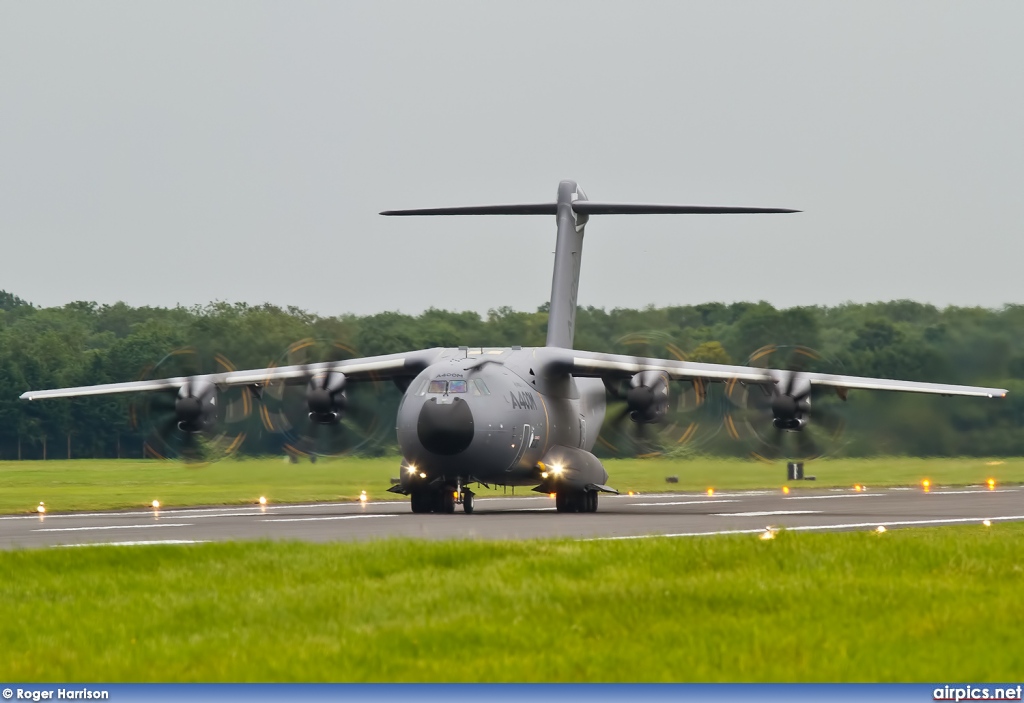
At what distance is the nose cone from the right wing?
4359 millimetres

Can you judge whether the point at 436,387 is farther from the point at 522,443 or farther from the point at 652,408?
the point at 652,408

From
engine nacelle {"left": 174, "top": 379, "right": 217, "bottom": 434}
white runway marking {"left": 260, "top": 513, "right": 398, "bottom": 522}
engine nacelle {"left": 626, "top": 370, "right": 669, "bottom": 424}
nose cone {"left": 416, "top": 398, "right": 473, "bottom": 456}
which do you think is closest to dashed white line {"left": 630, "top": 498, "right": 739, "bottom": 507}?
engine nacelle {"left": 626, "top": 370, "right": 669, "bottom": 424}

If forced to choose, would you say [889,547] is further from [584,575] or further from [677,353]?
[677,353]

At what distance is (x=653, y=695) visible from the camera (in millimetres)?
9812

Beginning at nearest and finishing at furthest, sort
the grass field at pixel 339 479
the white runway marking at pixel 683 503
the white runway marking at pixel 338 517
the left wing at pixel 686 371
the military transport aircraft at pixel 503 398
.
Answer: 1. the white runway marking at pixel 338 517
2. the military transport aircraft at pixel 503 398
3. the left wing at pixel 686 371
4. the white runway marking at pixel 683 503
5. the grass field at pixel 339 479

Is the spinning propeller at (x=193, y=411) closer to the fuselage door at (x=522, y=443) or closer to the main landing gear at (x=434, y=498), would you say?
the main landing gear at (x=434, y=498)

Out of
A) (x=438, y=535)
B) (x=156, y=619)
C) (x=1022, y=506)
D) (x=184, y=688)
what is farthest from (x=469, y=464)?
(x=184, y=688)

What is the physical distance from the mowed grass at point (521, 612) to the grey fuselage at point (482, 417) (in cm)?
1399

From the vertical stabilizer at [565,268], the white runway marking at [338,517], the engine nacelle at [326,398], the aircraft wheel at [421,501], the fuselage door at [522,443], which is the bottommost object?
the white runway marking at [338,517]

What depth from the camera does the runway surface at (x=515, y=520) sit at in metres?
24.4

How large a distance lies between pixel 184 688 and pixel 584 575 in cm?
582

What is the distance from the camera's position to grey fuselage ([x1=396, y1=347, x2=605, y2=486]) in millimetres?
32500

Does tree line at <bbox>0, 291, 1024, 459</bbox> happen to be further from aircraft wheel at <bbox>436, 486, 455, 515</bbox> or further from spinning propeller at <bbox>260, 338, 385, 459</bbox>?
aircraft wheel at <bbox>436, 486, 455, 515</bbox>

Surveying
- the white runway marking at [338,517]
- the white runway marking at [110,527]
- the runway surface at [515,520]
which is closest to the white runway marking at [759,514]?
the runway surface at [515,520]
